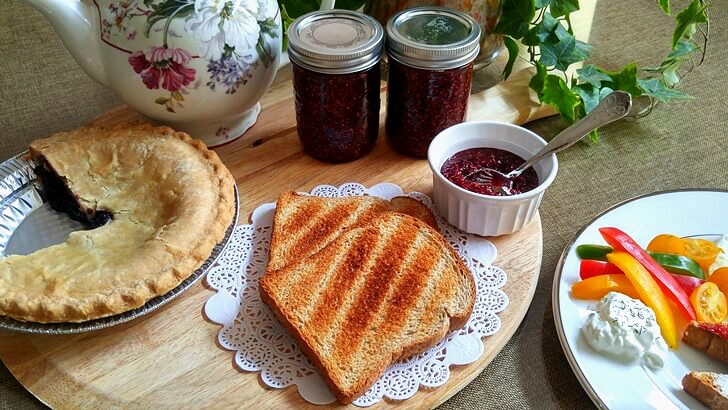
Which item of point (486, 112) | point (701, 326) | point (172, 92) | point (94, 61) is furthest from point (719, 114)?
point (94, 61)

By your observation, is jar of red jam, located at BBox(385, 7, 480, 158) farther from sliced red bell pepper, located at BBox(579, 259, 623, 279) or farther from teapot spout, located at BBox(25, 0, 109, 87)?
teapot spout, located at BBox(25, 0, 109, 87)

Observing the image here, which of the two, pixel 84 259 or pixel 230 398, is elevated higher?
pixel 84 259

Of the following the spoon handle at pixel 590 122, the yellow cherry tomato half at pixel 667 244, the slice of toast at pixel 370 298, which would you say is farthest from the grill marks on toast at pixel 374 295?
the yellow cherry tomato half at pixel 667 244

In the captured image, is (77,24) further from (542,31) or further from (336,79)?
(542,31)

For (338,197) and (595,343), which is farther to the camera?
(338,197)

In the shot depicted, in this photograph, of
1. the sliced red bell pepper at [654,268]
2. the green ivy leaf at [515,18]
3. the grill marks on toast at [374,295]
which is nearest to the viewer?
the grill marks on toast at [374,295]

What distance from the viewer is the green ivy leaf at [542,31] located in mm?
2072

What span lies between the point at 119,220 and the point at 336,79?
63 centimetres

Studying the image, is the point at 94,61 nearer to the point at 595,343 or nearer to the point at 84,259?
the point at 84,259

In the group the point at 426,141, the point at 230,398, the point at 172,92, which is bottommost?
the point at 230,398

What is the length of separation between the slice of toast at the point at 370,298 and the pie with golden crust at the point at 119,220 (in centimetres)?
22

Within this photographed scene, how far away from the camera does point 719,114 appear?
2.21 meters

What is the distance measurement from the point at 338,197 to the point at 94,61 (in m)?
0.72

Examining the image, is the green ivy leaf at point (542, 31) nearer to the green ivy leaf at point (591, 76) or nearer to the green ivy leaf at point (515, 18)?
the green ivy leaf at point (515, 18)
